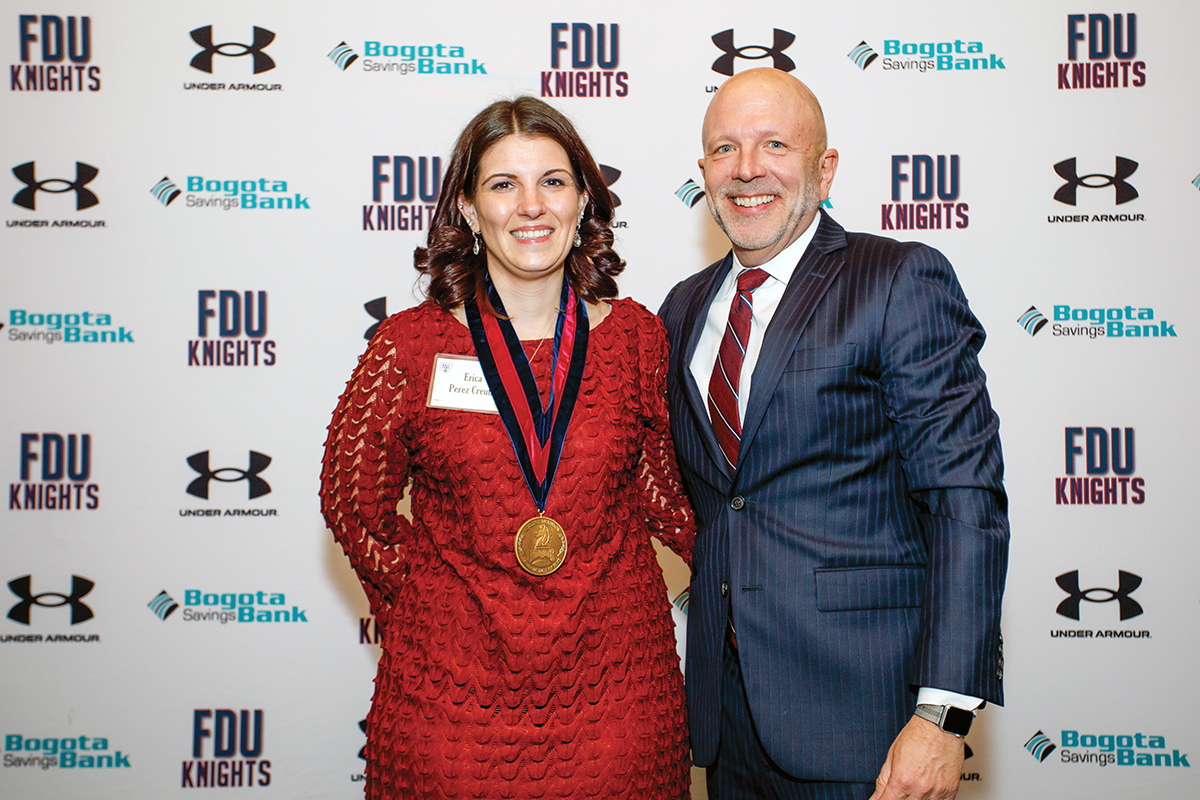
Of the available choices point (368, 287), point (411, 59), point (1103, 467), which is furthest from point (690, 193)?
point (1103, 467)

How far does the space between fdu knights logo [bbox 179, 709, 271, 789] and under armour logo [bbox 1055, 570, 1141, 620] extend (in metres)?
2.99

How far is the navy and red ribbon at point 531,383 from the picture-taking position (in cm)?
158

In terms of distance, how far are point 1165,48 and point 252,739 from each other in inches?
165

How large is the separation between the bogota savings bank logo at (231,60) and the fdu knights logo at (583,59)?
1.02 metres

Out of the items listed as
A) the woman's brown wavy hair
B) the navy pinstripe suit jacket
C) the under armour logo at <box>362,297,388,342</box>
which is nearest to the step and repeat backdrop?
the under armour logo at <box>362,297,388,342</box>

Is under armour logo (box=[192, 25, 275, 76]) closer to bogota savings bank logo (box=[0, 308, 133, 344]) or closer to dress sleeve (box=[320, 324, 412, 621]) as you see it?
bogota savings bank logo (box=[0, 308, 133, 344])

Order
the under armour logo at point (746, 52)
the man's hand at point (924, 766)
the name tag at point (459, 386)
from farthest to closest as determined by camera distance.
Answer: the under armour logo at point (746, 52)
the name tag at point (459, 386)
the man's hand at point (924, 766)

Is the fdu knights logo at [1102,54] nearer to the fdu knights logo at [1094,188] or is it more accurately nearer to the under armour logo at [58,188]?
the fdu knights logo at [1094,188]

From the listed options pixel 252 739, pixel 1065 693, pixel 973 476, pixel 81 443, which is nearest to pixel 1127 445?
pixel 1065 693

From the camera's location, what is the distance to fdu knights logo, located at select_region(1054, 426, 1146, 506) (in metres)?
2.81

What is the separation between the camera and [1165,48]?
280 cm

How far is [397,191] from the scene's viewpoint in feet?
9.28

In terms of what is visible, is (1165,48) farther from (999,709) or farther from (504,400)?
(504,400)

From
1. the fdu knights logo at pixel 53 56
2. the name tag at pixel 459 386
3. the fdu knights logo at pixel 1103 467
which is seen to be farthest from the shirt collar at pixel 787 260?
the fdu knights logo at pixel 53 56
